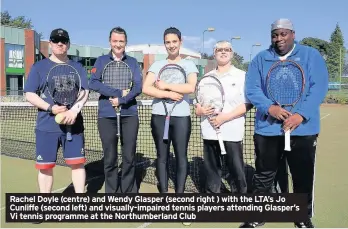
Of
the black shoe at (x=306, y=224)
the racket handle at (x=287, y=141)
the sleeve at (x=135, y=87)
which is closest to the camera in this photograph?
the racket handle at (x=287, y=141)

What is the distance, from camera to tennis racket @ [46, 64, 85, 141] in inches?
139

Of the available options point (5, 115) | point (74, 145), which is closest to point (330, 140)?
point (74, 145)

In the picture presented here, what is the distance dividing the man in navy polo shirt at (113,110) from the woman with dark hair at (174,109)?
21 centimetres

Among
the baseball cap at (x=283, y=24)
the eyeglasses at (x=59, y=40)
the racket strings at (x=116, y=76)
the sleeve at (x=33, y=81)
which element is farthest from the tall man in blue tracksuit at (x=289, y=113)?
the sleeve at (x=33, y=81)

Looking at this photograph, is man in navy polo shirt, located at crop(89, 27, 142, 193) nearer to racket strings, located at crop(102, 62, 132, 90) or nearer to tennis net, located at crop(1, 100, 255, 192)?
racket strings, located at crop(102, 62, 132, 90)

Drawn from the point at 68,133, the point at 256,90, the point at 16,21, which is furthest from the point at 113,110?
the point at 16,21

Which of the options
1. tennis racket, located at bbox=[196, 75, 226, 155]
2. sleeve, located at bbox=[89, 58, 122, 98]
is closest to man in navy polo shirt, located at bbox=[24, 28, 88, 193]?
sleeve, located at bbox=[89, 58, 122, 98]

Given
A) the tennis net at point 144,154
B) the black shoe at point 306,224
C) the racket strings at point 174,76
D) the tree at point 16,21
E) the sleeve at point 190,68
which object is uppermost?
the tree at point 16,21

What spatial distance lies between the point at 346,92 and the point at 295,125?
27.6 metres

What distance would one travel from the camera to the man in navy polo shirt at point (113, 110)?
3.69m

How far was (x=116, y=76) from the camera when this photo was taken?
12.4ft
